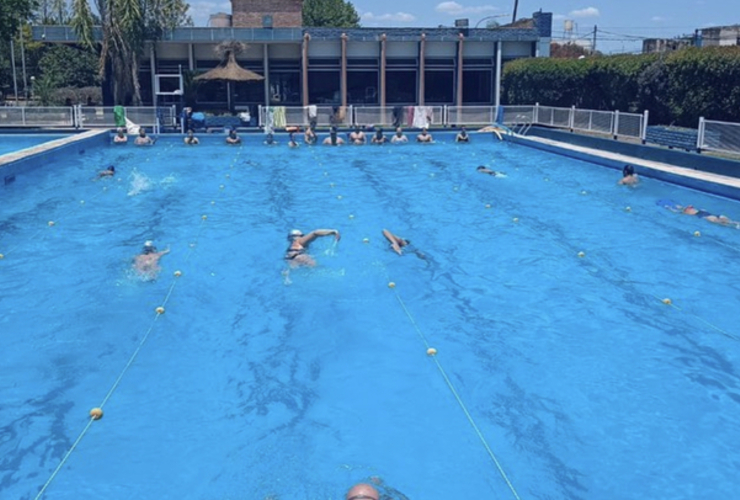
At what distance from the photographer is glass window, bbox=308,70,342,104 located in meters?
35.7

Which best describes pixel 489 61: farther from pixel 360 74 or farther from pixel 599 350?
pixel 599 350

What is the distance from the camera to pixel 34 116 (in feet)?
91.6

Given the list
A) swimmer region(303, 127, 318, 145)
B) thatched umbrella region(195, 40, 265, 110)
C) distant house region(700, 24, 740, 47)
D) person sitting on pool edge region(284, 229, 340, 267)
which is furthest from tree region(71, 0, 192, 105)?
distant house region(700, 24, 740, 47)

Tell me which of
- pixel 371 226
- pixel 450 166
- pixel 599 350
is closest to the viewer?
pixel 599 350

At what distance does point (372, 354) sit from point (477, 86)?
1236 inches

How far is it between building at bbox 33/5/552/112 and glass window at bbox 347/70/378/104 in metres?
0.05

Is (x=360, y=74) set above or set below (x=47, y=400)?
above

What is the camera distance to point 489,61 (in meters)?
36.4

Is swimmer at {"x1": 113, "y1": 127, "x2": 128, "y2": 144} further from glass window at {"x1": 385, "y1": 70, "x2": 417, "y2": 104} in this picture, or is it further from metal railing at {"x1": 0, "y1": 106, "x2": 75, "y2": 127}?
glass window at {"x1": 385, "y1": 70, "x2": 417, "y2": 104}

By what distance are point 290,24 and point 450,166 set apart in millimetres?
25167

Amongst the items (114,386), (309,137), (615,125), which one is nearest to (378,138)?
(309,137)

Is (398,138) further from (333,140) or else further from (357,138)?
(333,140)

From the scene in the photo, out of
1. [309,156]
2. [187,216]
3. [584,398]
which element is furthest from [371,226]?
[309,156]

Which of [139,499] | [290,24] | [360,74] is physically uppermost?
[290,24]
